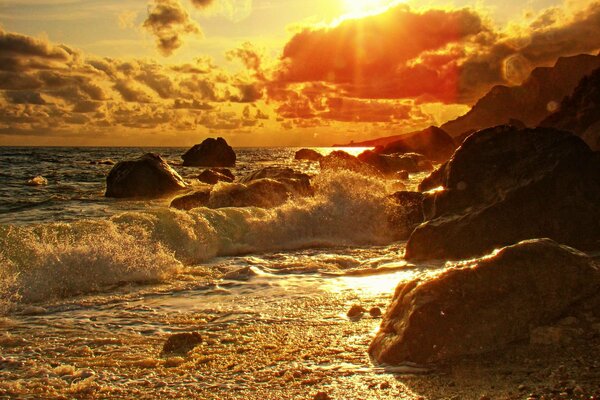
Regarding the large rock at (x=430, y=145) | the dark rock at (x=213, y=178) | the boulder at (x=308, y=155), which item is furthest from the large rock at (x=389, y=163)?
the boulder at (x=308, y=155)

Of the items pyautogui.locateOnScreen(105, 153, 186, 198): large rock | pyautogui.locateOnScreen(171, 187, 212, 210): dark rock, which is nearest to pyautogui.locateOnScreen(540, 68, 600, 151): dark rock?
pyautogui.locateOnScreen(171, 187, 212, 210): dark rock

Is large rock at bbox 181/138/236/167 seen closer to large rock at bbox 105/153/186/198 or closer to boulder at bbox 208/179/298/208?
large rock at bbox 105/153/186/198

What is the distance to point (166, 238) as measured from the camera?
11.3 metres

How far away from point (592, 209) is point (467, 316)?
19.7 feet

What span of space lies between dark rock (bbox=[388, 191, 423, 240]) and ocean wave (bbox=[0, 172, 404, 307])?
0.77 feet

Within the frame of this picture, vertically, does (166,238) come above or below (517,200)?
below

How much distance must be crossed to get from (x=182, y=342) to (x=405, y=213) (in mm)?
10039

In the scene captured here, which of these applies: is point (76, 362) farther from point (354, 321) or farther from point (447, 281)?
point (447, 281)

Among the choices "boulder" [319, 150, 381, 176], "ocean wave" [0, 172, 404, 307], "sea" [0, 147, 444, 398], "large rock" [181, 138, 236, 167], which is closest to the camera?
"sea" [0, 147, 444, 398]

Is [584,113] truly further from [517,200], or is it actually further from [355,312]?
[355,312]

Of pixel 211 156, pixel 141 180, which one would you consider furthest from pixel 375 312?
pixel 211 156

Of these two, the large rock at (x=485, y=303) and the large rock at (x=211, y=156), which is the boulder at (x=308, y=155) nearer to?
the large rock at (x=211, y=156)

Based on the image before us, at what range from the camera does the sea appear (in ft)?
15.4

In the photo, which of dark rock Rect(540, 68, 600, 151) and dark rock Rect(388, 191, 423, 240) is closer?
dark rock Rect(388, 191, 423, 240)
